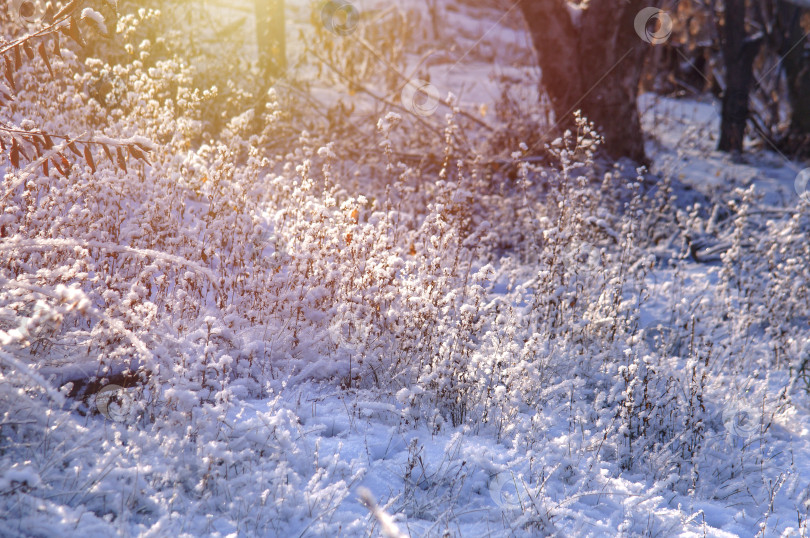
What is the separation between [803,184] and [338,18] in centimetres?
739

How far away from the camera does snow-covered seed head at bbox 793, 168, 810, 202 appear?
7785 millimetres

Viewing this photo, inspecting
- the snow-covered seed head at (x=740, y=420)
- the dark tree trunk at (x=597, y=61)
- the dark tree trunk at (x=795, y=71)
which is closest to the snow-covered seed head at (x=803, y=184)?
the dark tree trunk at (x=795, y=71)

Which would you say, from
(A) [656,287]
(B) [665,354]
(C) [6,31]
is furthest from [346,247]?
(C) [6,31]

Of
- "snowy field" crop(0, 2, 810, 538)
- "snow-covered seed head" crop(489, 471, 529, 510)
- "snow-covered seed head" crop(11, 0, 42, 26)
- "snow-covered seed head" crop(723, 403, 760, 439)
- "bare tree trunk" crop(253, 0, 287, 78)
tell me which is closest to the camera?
"snowy field" crop(0, 2, 810, 538)

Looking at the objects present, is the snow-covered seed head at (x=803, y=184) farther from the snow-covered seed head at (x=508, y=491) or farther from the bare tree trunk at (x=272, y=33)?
the bare tree trunk at (x=272, y=33)

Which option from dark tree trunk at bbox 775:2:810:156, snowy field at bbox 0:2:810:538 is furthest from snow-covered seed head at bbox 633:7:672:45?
snowy field at bbox 0:2:810:538

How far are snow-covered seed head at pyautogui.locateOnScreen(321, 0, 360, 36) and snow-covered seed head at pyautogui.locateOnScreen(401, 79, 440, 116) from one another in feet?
4.17

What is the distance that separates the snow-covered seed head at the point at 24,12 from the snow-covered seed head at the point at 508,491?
5084 millimetres

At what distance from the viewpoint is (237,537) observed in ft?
7.18

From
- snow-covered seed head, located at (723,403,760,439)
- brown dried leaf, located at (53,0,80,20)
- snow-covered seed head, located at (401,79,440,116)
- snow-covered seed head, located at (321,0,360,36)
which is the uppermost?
snow-covered seed head, located at (321,0,360,36)

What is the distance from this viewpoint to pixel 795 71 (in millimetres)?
10352

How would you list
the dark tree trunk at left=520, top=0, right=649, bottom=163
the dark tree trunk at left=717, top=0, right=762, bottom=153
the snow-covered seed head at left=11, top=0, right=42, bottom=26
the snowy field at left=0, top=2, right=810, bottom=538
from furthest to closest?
the dark tree trunk at left=717, top=0, right=762, bottom=153
the dark tree trunk at left=520, top=0, right=649, bottom=163
the snow-covered seed head at left=11, top=0, right=42, bottom=26
the snowy field at left=0, top=2, right=810, bottom=538

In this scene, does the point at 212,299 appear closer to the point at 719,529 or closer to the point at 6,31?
the point at 719,529

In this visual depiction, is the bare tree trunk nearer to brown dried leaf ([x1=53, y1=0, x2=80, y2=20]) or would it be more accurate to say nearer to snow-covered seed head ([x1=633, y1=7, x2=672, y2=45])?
snow-covered seed head ([x1=633, y1=7, x2=672, y2=45])
